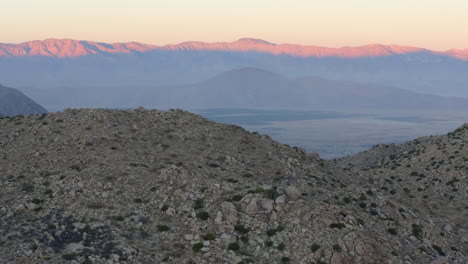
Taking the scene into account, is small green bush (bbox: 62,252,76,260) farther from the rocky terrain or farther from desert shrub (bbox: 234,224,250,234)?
desert shrub (bbox: 234,224,250,234)

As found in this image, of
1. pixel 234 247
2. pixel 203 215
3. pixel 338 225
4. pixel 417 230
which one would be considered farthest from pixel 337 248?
pixel 417 230

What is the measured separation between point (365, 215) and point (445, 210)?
20.3 metres

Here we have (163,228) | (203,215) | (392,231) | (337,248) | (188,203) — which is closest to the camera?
(337,248)

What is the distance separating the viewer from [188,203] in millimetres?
36812

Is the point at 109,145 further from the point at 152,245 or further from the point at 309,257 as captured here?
the point at 309,257

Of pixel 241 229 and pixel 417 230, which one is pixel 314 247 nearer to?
pixel 241 229

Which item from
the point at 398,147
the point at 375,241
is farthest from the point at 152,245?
the point at 398,147

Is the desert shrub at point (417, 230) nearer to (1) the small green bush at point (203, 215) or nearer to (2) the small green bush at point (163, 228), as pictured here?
(1) the small green bush at point (203, 215)

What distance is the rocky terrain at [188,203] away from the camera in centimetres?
3102

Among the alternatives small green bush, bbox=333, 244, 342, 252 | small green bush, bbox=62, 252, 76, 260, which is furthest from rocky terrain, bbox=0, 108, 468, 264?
small green bush, bbox=333, 244, 342, 252

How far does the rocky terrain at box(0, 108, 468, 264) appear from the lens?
3102 cm

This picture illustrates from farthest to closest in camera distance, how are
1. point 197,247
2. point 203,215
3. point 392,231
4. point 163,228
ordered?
point 392,231
point 203,215
point 163,228
point 197,247

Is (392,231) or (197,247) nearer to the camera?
(197,247)

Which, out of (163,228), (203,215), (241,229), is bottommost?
(163,228)
